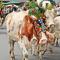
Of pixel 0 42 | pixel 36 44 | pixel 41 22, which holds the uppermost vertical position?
pixel 41 22

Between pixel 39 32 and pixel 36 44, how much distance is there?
0.31m

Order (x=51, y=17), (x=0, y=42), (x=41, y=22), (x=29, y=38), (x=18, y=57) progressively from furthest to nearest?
(x=0, y=42) < (x=18, y=57) < (x=51, y=17) < (x=41, y=22) < (x=29, y=38)

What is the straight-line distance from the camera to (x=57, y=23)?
28.4 ft

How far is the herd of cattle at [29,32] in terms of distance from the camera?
7738 millimetres

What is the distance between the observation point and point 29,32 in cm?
779

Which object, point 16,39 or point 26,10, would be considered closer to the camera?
point 16,39

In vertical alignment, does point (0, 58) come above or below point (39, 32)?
below

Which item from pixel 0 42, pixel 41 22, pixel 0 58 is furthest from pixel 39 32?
pixel 0 42

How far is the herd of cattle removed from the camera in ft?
25.4

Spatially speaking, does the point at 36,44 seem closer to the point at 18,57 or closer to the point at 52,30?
the point at 52,30

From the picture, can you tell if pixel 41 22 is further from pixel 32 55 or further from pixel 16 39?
pixel 32 55

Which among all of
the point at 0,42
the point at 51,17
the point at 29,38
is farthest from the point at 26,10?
the point at 0,42

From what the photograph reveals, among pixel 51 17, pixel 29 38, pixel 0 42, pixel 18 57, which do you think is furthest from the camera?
pixel 0 42

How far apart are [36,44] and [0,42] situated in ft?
13.5
